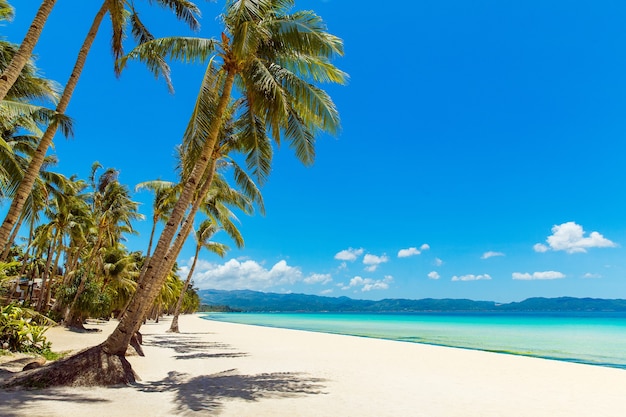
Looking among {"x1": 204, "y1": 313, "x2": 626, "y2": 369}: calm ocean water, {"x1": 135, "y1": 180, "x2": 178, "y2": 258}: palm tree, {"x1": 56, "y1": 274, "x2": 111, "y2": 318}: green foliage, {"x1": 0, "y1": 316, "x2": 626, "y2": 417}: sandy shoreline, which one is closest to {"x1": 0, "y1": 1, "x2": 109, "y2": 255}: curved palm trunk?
{"x1": 0, "y1": 316, "x2": 626, "y2": 417}: sandy shoreline

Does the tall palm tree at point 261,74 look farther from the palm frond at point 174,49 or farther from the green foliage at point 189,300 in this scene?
the green foliage at point 189,300

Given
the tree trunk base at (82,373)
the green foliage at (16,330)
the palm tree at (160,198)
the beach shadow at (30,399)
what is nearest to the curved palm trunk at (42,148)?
the green foliage at (16,330)

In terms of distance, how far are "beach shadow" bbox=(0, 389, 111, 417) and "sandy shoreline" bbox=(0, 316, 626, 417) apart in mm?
13

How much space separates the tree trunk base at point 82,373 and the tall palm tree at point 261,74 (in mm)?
332

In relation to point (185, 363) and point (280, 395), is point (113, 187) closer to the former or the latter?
point (185, 363)

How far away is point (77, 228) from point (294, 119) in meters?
17.3

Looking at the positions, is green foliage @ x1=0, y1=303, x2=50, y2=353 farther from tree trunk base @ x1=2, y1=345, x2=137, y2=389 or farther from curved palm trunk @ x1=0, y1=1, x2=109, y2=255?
tree trunk base @ x1=2, y1=345, x2=137, y2=389

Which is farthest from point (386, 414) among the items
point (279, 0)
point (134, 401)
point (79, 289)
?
point (79, 289)

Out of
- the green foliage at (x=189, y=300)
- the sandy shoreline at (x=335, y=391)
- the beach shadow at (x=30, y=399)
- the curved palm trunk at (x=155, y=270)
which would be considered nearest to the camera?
the beach shadow at (x=30, y=399)

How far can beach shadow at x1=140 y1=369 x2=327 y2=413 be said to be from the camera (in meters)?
6.71

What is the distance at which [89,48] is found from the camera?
895 cm

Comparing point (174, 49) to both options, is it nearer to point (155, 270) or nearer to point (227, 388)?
point (155, 270)

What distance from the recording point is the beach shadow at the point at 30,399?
5370 millimetres

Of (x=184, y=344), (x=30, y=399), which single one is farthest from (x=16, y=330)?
(x=184, y=344)
